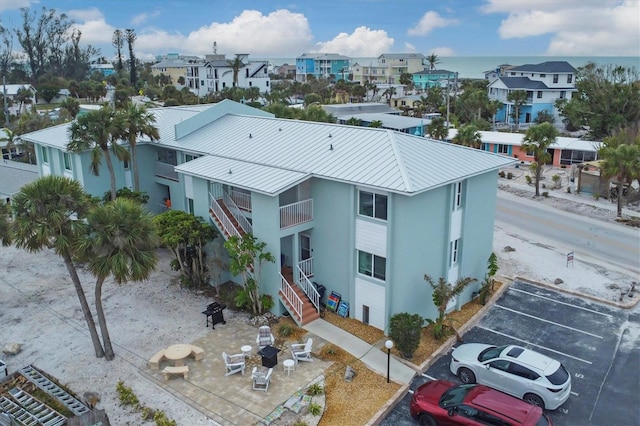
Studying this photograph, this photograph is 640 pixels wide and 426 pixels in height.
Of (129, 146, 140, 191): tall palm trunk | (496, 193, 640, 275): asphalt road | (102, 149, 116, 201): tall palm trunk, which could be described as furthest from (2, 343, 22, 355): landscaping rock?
(496, 193, 640, 275): asphalt road

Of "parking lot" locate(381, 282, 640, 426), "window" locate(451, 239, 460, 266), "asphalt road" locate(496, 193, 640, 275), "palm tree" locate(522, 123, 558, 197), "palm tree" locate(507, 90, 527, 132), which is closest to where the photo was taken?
"parking lot" locate(381, 282, 640, 426)

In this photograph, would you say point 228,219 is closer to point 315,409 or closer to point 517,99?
point 315,409

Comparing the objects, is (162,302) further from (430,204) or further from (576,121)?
(576,121)

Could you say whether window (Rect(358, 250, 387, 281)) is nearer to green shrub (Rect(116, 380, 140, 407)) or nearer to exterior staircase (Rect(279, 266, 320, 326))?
exterior staircase (Rect(279, 266, 320, 326))

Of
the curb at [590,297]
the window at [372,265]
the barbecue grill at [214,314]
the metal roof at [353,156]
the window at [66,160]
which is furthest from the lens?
the window at [66,160]

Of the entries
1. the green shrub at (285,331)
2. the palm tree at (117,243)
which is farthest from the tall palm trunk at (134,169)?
the green shrub at (285,331)

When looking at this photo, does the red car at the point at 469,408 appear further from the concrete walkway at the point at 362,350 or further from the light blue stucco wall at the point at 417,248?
the light blue stucco wall at the point at 417,248
